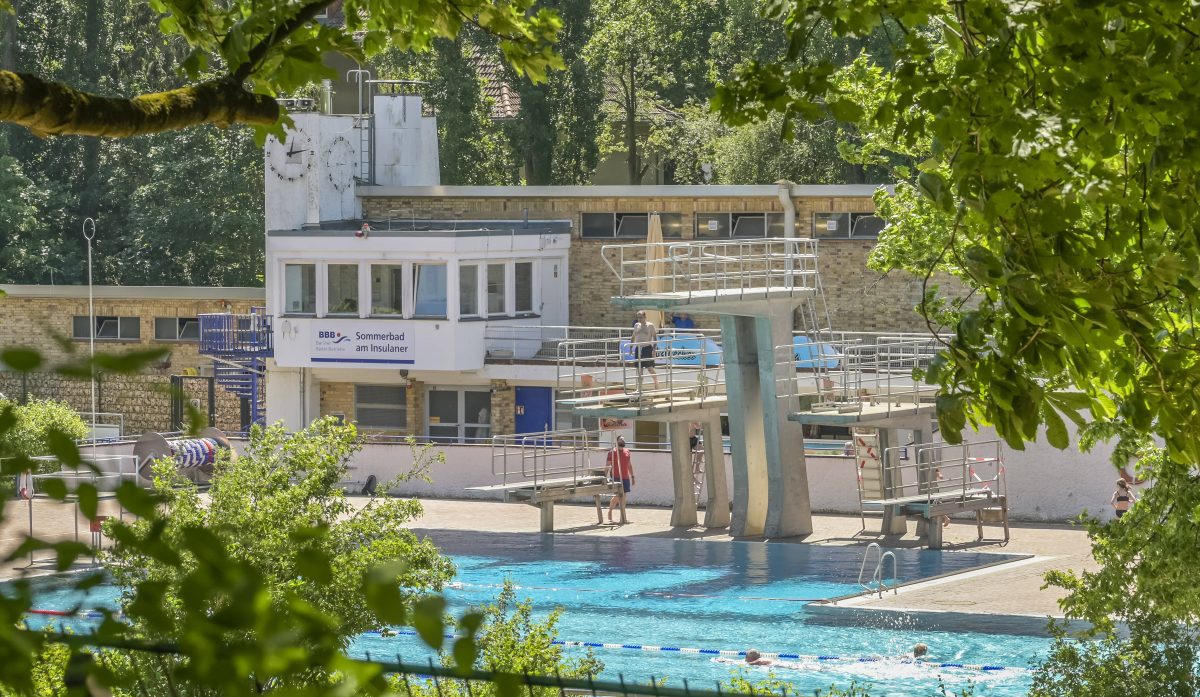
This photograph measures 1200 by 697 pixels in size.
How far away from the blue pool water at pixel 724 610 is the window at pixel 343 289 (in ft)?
32.2

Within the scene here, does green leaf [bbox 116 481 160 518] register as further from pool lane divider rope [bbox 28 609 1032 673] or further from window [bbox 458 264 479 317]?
window [bbox 458 264 479 317]

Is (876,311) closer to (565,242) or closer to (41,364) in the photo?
(565,242)

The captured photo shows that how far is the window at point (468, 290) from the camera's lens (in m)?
34.2

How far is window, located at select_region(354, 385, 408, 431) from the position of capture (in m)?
35.6

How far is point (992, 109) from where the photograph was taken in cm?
550

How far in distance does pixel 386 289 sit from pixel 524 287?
10.3 ft

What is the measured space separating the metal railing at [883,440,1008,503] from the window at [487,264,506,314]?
1024cm

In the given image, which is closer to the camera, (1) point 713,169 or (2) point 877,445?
(2) point 877,445

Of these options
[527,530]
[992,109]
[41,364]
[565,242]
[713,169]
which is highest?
[713,169]

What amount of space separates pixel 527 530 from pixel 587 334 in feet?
34.6

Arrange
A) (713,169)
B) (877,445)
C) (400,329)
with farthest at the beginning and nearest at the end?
(713,169) → (400,329) → (877,445)

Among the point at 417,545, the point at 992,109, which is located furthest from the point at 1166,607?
the point at 992,109

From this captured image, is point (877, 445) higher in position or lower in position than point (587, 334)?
lower

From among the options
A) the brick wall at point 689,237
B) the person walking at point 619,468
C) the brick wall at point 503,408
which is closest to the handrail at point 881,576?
the person walking at point 619,468
